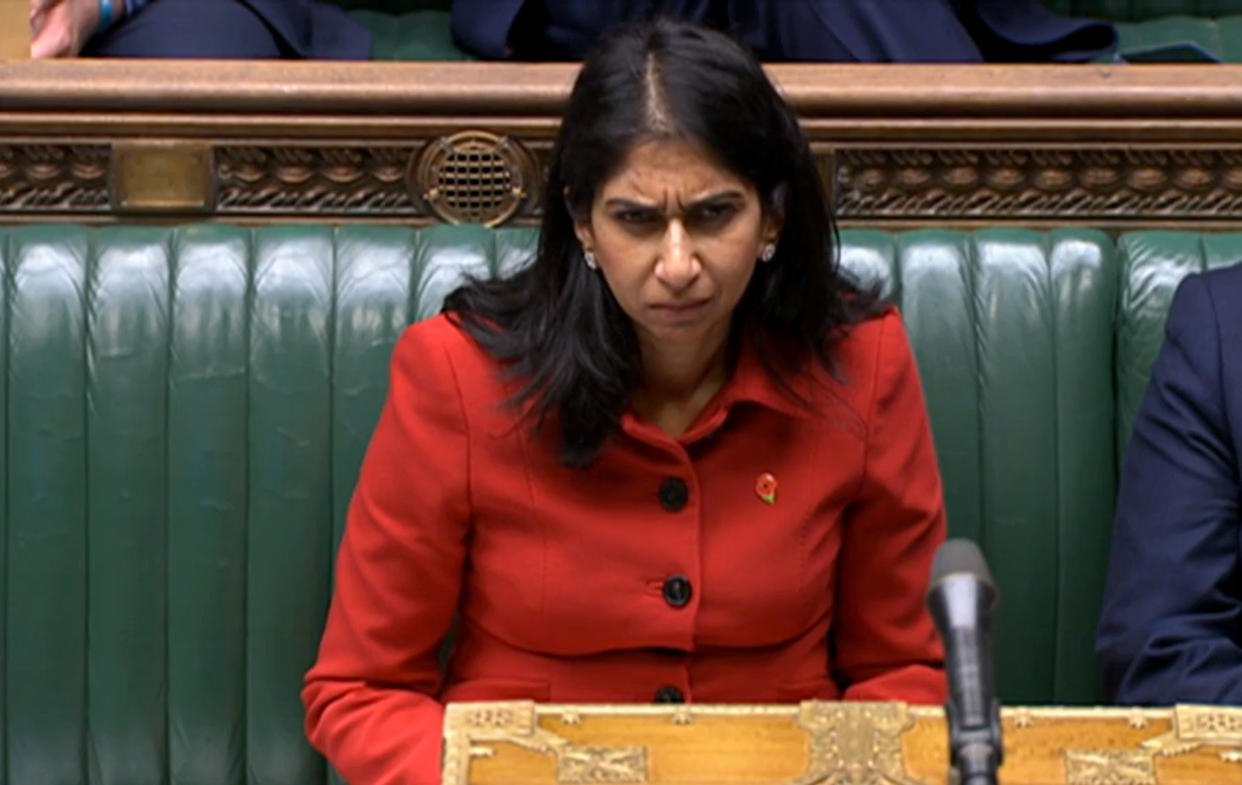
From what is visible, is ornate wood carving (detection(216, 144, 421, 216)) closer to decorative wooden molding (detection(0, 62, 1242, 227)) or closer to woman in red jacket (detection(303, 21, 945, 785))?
decorative wooden molding (detection(0, 62, 1242, 227))

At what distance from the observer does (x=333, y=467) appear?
212 cm

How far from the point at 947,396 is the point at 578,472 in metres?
0.49

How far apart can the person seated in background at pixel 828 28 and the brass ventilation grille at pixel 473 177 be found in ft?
1.17

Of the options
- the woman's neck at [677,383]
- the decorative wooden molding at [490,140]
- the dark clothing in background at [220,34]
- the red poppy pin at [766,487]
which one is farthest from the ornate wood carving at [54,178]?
the red poppy pin at [766,487]

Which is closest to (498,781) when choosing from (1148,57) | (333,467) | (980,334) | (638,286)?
(638,286)

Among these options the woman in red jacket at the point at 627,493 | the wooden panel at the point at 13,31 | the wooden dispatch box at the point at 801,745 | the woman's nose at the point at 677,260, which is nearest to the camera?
the wooden dispatch box at the point at 801,745

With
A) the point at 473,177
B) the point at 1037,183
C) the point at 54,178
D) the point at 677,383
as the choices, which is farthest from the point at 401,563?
the point at 1037,183

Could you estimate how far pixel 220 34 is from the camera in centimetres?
242

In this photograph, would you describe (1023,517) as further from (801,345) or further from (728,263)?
Answer: (728,263)

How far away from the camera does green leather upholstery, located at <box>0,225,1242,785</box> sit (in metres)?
2.11

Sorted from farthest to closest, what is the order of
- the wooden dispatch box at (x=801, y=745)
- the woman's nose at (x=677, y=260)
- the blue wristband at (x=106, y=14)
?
the blue wristband at (x=106, y=14)
the woman's nose at (x=677, y=260)
the wooden dispatch box at (x=801, y=745)

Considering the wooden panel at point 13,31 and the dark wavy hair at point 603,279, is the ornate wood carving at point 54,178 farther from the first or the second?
the dark wavy hair at point 603,279

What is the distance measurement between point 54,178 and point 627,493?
2.55 feet

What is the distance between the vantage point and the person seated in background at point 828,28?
96.7 inches
